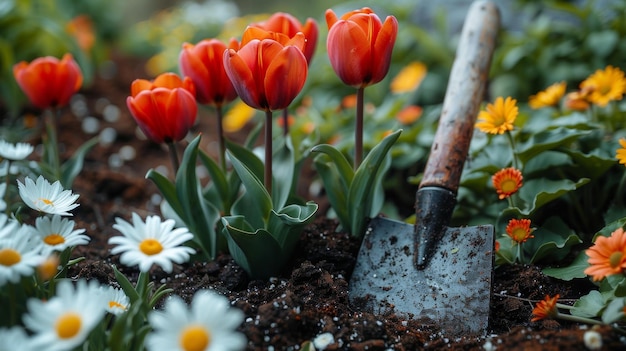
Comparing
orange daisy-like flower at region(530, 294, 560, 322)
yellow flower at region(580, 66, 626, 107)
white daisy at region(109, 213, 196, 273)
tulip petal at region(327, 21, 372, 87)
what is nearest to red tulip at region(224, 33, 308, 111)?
tulip petal at region(327, 21, 372, 87)

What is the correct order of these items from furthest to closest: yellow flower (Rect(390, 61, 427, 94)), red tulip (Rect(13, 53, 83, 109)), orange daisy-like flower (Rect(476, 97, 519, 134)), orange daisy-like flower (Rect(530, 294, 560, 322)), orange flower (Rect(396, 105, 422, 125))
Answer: yellow flower (Rect(390, 61, 427, 94)), orange flower (Rect(396, 105, 422, 125)), red tulip (Rect(13, 53, 83, 109)), orange daisy-like flower (Rect(476, 97, 519, 134)), orange daisy-like flower (Rect(530, 294, 560, 322))

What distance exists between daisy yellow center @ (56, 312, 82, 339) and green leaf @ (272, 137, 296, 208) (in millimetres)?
724

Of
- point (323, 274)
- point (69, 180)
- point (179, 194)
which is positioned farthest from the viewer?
point (69, 180)

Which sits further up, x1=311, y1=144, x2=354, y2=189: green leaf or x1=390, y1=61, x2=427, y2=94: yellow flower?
x1=311, y1=144, x2=354, y2=189: green leaf

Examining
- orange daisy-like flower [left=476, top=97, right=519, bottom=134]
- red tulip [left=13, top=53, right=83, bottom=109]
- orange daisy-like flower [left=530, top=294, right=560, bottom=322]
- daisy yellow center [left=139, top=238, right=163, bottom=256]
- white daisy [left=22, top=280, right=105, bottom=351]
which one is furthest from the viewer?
red tulip [left=13, top=53, right=83, bottom=109]

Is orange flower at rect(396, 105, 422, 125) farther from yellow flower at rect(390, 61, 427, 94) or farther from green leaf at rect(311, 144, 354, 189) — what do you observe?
green leaf at rect(311, 144, 354, 189)

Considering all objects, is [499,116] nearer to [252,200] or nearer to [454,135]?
[454,135]

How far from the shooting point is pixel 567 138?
5.61 ft

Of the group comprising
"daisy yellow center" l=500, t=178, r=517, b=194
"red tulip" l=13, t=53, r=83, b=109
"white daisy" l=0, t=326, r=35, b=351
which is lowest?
"white daisy" l=0, t=326, r=35, b=351

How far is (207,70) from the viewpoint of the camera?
61.5 inches

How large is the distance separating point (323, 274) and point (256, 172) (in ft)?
1.26

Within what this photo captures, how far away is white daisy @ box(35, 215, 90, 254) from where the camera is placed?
1.16 m

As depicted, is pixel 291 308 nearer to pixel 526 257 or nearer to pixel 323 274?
pixel 323 274

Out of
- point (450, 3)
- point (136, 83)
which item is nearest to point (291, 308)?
point (136, 83)
